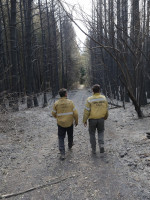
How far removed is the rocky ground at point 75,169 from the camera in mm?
3131

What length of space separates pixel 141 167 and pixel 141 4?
7.05 m

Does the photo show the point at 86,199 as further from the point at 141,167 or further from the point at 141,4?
the point at 141,4

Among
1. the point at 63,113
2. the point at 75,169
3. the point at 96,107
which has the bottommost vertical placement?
the point at 75,169

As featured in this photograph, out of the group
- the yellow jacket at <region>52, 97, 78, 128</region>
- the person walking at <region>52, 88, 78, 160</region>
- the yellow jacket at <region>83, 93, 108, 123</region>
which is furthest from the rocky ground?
the yellow jacket at <region>83, 93, 108, 123</region>

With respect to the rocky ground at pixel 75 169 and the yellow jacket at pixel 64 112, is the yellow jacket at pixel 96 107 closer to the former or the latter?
the yellow jacket at pixel 64 112

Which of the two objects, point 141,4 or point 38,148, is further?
point 141,4

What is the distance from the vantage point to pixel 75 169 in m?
4.07

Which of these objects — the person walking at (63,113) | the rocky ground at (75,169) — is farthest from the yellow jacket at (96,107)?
the rocky ground at (75,169)

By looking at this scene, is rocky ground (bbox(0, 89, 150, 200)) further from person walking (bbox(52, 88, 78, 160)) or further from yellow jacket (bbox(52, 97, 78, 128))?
yellow jacket (bbox(52, 97, 78, 128))

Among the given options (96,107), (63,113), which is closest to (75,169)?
(63,113)

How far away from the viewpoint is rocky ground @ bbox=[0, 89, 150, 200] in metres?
3.13

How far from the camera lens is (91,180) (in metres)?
3.51

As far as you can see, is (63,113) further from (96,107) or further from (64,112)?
(96,107)

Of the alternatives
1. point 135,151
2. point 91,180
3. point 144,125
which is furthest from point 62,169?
point 144,125
